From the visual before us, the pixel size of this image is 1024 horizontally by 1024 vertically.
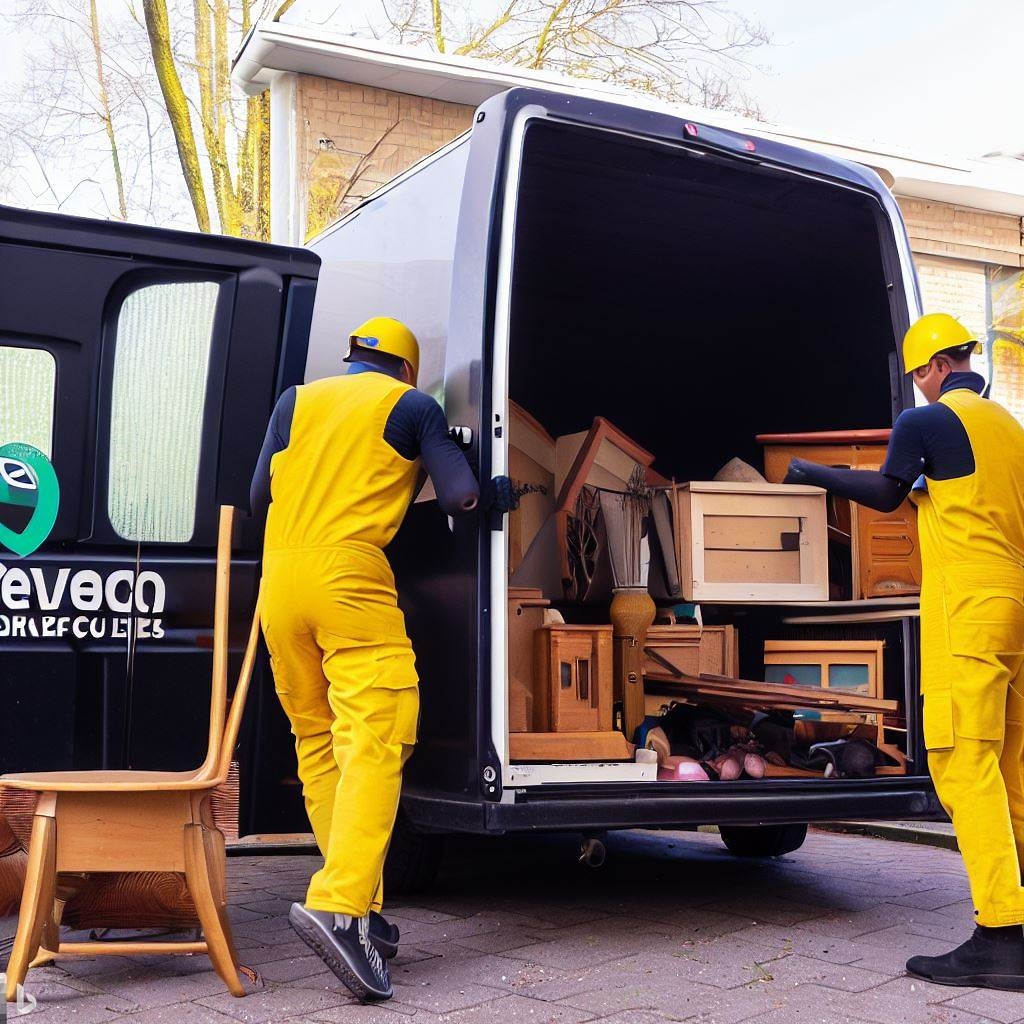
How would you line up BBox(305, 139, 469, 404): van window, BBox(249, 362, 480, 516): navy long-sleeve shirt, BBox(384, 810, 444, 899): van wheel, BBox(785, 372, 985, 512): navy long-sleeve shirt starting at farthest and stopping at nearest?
BBox(384, 810, 444, 899): van wheel
BBox(305, 139, 469, 404): van window
BBox(785, 372, 985, 512): navy long-sleeve shirt
BBox(249, 362, 480, 516): navy long-sleeve shirt

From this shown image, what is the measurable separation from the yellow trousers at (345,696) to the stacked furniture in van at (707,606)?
758mm

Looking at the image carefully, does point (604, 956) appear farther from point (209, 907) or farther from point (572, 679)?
point (209, 907)

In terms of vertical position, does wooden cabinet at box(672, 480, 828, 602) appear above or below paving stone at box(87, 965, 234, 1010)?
above

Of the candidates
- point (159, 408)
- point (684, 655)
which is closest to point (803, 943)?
point (684, 655)

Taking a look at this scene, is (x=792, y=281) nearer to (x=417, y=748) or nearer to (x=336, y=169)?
(x=417, y=748)

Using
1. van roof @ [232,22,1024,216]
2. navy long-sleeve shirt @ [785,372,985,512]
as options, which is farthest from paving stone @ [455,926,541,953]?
van roof @ [232,22,1024,216]

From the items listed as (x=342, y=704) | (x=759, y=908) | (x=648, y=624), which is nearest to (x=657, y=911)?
(x=759, y=908)

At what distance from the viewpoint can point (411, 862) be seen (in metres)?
4.75

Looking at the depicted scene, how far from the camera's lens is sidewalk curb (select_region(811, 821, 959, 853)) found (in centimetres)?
656

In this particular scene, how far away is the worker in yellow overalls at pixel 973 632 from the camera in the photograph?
375cm

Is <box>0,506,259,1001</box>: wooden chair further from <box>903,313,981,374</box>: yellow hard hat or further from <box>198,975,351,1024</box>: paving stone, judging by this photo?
<box>903,313,981,374</box>: yellow hard hat

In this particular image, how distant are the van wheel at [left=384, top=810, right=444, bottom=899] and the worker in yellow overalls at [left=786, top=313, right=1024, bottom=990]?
1.70 metres

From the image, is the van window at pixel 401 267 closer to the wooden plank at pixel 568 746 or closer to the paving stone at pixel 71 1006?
the wooden plank at pixel 568 746

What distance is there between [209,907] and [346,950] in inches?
16.3
